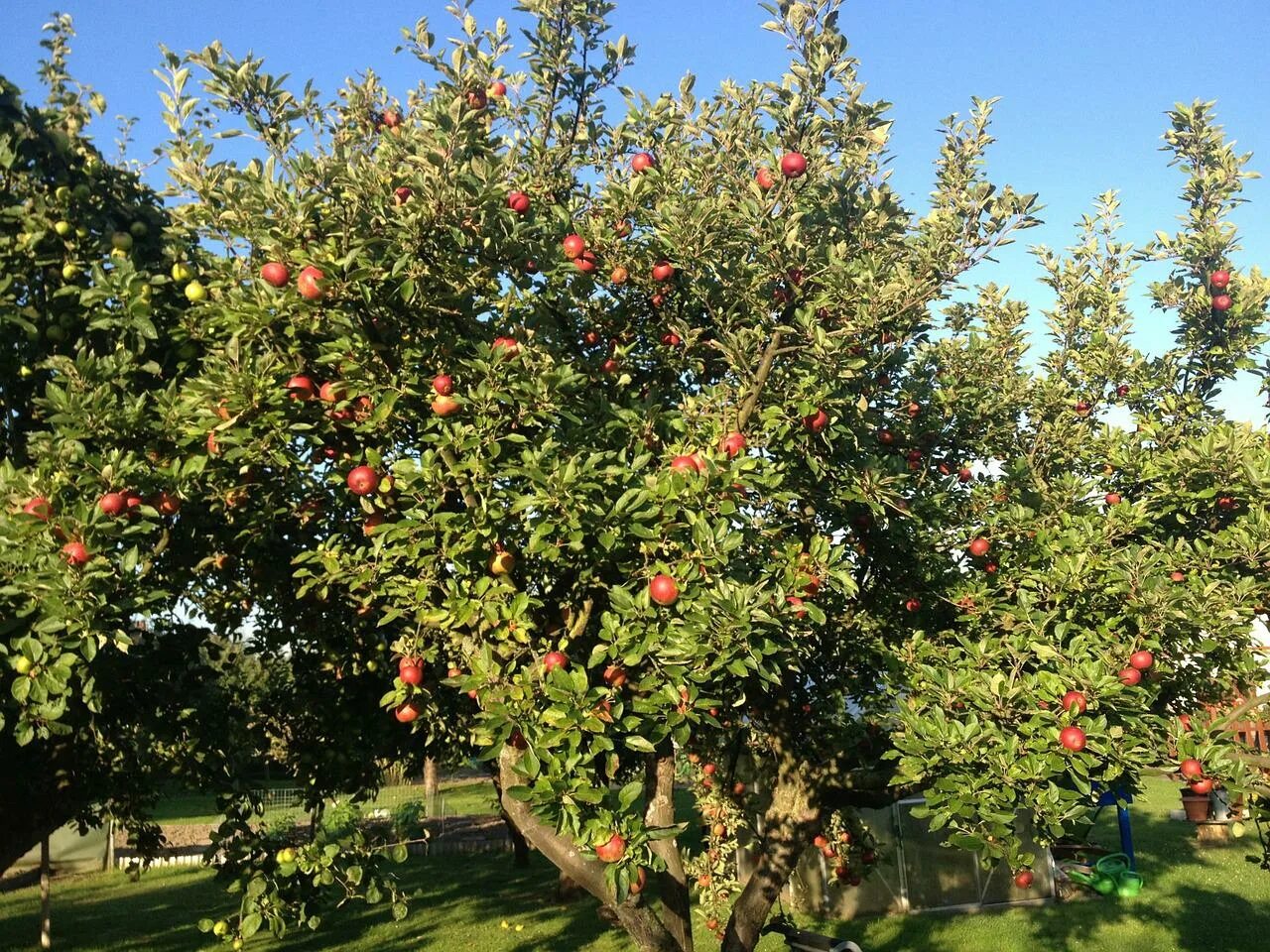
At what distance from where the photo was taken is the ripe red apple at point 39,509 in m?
4.43

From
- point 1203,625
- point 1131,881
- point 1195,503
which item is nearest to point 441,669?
point 1203,625

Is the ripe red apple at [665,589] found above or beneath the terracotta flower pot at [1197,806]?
above

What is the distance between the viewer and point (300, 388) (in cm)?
498

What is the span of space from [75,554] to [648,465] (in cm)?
284

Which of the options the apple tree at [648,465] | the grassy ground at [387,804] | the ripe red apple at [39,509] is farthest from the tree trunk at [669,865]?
the grassy ground at [387,804]

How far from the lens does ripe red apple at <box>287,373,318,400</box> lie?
496 cm

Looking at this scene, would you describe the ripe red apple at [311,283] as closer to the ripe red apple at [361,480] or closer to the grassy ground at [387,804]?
the ripe red apple at [361,480]

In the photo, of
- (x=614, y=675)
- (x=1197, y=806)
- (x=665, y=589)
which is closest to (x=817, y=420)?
(x=665, y=589)

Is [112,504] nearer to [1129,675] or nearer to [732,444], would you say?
[732,444]

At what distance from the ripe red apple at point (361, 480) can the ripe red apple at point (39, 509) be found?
1369mm

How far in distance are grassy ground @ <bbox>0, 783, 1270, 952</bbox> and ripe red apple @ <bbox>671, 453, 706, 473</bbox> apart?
10.5 meters

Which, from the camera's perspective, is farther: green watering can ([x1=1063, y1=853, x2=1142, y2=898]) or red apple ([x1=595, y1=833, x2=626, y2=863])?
green watering can ([x1=1063, y1=853, x2=1142, y2=898])

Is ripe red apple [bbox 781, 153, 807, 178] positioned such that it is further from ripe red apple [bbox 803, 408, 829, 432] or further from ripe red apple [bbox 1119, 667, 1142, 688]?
ripe red apple [bbox 1119, 667, 1142, 688]

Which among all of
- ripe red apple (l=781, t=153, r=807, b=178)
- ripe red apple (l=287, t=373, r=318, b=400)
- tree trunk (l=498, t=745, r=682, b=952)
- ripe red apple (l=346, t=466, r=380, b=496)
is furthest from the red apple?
ripe red apple (l=781, t=153, r=807, b=178)
